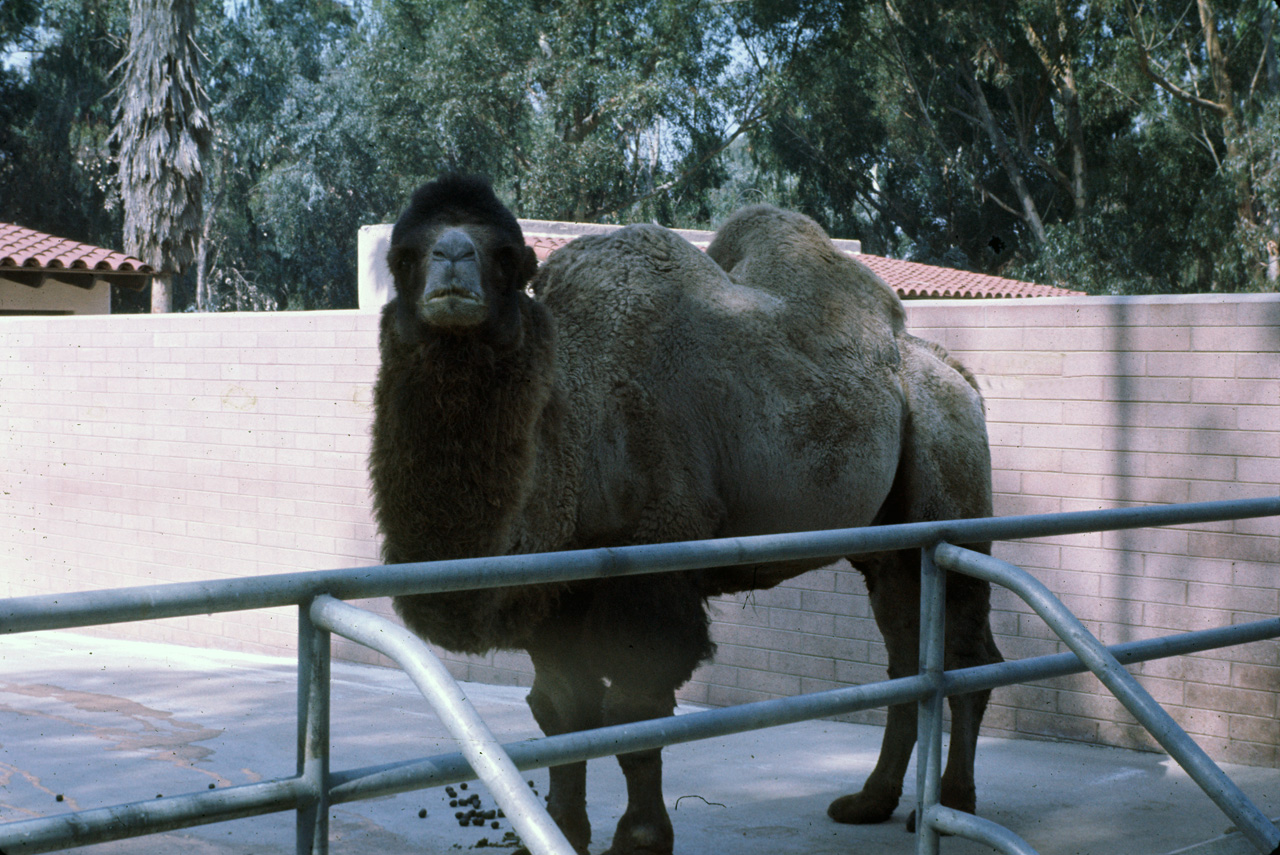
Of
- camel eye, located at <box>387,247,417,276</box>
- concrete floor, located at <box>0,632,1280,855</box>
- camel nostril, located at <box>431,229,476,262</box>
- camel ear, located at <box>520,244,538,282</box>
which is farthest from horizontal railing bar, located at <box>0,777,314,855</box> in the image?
concrete floor, located at <box>0,632,1280,855</box>

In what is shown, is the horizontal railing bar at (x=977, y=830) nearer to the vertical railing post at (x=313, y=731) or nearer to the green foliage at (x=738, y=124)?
the vertical railing post at (x=313, y=731)

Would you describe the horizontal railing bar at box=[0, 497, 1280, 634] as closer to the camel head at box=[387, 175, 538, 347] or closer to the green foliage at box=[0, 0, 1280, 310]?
the camel head at box=[387, 175, 538, 347]

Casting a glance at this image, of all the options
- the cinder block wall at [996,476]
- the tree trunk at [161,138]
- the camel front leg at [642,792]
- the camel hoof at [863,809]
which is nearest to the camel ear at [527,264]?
the camel front leg at [642,792]

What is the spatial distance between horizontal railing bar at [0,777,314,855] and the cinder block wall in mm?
5801

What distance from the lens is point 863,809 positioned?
5645mm

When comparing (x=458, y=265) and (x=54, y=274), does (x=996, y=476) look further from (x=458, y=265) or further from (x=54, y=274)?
(x=54, y=274)

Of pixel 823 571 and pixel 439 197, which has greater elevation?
pixel 439 197

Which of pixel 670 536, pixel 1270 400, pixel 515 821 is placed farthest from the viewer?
pixel 1270 400

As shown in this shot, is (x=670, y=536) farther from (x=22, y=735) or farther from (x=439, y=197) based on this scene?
(x=22, y=735)

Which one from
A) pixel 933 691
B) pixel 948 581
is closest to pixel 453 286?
pixel 933 691

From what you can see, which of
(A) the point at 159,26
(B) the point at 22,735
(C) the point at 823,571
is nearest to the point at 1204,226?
(A) the point at 159,26

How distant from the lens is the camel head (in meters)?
3.72

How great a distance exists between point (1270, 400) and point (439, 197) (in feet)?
15.0

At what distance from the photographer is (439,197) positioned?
13.6 ft
